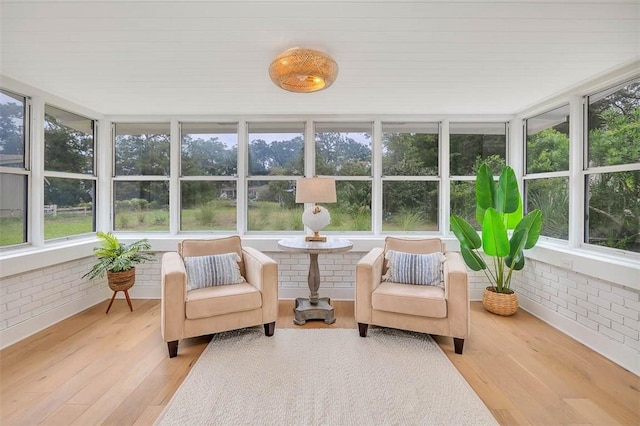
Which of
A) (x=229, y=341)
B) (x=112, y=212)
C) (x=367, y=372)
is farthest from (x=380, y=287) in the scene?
(x=112, y=212)

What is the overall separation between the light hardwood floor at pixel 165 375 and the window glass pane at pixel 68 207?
104 centimetres

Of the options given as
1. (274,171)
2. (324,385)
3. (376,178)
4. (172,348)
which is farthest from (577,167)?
(172,348)

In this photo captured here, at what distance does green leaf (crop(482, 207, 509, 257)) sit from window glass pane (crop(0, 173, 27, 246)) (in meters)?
4.66

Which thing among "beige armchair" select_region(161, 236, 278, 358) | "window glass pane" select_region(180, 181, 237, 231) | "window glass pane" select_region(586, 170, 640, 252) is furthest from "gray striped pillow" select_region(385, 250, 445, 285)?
"window glass pane" select_region(180, 181, 237, 231)

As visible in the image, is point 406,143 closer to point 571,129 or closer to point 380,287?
point 571,129

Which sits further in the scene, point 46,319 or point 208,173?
point 208,173

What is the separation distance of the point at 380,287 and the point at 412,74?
6.31ft

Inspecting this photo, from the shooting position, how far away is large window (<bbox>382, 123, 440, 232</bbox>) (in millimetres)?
3869

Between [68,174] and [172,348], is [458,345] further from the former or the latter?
[68,174]

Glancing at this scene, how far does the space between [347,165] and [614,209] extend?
2.66 m

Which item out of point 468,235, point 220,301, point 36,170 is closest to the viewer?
point 220,301

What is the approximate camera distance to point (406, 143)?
3.88 meters

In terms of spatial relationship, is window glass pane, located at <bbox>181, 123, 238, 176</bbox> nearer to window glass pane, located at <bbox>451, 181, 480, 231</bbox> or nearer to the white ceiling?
the white ceiling

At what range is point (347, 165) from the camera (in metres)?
3.88
